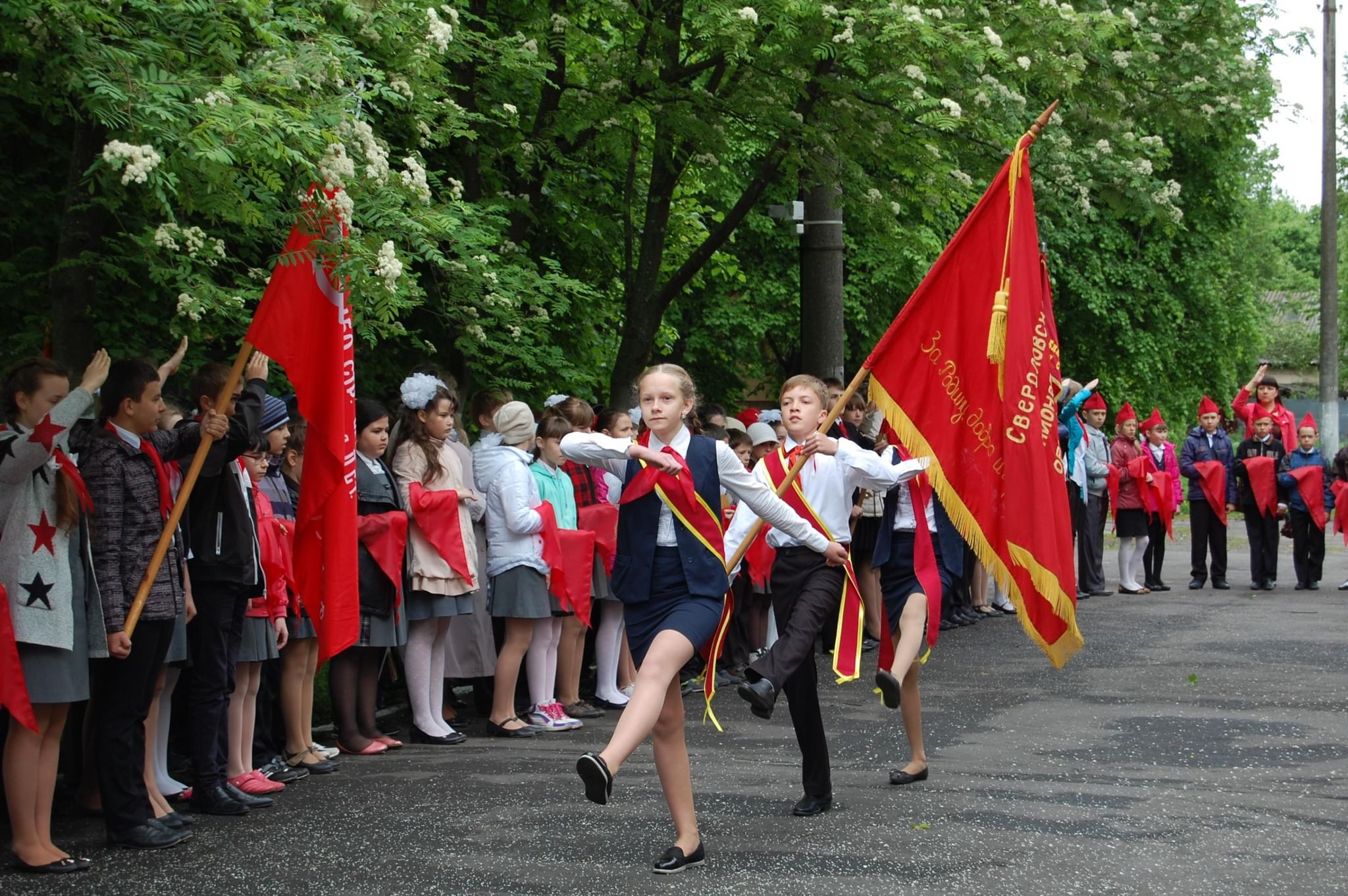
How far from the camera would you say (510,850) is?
21.5ft

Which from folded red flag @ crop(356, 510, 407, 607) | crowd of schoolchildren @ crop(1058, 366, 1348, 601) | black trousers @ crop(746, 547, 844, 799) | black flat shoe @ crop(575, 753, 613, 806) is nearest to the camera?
black flat shoe @ crop(575, 753, 613, 806)

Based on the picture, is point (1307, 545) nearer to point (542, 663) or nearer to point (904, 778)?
point (542, 663)

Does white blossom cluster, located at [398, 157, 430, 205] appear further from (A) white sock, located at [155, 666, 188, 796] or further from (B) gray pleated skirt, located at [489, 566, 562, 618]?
(A) white sock, located at [155, 666, 188, 796]

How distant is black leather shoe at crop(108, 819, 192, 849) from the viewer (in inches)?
267

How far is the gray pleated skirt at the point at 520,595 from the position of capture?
10055 millimetres

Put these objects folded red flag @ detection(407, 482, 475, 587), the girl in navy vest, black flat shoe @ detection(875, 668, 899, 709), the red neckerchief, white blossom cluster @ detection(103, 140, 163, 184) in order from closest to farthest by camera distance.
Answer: the girl in navy vest
white blossom cluster @ detection(103, 140, 163, 184)
the red neckerchief
black flat shoe @ detection(875, 668, 899, 709)
folded red flag @ detection(407, 482, 475, 587)

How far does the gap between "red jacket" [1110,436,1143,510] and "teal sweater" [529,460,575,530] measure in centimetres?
1016

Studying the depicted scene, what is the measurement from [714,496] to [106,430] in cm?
266

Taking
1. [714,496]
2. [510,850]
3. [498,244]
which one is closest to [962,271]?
[714,496]

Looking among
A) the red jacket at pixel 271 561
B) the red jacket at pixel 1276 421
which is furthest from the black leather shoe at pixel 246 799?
the red jacket at pixel 1276 421

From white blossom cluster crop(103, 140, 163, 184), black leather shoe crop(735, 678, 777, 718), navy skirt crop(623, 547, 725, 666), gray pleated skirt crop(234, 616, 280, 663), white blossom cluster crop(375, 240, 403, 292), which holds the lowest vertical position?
→ black leather shoe crop(735, 678, 777, 718)

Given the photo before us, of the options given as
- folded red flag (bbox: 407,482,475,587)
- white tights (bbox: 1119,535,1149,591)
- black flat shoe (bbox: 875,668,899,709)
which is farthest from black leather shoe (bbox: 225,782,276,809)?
white tights (bbox: 1119,535,1149,591)

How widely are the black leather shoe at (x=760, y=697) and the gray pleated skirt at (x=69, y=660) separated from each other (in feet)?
8.83

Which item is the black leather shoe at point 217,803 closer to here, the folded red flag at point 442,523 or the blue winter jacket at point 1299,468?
the folded red flag at point 442,523
